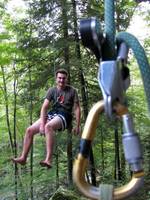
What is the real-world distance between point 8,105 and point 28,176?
11.9 ft

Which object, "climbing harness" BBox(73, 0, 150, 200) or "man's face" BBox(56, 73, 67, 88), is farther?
"man's face" BBox(56, 73, 67, 88)

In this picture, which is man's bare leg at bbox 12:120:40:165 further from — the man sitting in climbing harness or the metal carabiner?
the metal carabiner

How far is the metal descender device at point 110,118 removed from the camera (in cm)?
79

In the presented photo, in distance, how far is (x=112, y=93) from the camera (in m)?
0.80

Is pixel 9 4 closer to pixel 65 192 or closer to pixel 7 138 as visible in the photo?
pixel 7 138

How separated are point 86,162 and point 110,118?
10cm

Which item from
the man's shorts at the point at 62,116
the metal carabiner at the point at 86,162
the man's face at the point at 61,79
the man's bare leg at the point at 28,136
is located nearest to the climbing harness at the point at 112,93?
the metal carabiner at the point at 86,162

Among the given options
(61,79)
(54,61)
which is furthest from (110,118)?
(54,61)

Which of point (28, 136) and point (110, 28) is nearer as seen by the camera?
point (110, 28)

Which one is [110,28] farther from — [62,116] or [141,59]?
[62,116]

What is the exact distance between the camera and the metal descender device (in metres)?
0.79

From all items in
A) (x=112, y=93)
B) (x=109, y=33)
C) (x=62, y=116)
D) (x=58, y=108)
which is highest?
(x=58, y=108)

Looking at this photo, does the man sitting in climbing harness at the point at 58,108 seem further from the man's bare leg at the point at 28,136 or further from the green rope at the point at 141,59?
the green rope at the point at 141,59

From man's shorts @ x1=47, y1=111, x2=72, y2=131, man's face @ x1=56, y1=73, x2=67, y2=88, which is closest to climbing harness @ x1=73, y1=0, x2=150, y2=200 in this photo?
man's face @ x1=56, y1=73, x2=67, y2=88
